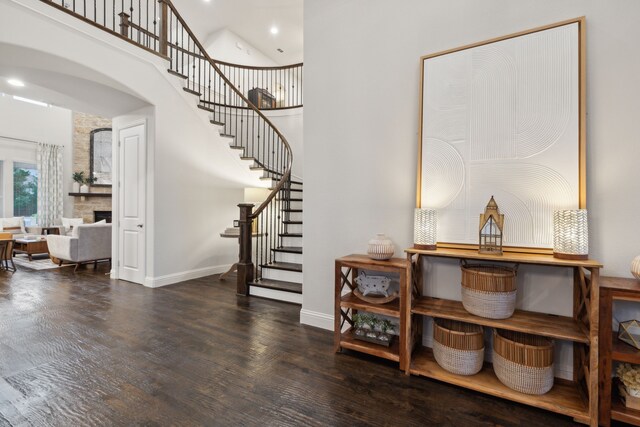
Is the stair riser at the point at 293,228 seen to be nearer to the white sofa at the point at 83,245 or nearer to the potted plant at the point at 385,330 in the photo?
the potted plant at the point at 385,330

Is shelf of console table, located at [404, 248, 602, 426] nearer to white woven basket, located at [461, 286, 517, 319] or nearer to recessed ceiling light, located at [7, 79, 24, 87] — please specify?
white woven basket, located at [461, 286, 517, 319]

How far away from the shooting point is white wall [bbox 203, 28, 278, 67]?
8094 mm

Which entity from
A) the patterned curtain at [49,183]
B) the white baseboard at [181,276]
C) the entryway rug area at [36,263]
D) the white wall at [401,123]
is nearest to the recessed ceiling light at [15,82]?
the white baseboard at [181,276]

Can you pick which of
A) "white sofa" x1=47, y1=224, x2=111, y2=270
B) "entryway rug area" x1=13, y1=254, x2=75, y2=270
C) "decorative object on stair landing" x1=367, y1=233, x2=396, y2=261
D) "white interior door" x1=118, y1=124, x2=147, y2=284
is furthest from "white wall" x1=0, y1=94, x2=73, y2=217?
"decorative object on stair landing" x1=367, y1=233, x2=396, y2=261

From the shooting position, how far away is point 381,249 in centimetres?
222

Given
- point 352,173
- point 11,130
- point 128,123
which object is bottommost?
point 352,173

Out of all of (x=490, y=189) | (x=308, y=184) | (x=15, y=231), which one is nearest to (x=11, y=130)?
(x=15, y=231)

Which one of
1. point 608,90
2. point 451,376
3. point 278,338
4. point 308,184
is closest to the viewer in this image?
point 608,90

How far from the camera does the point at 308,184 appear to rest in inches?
114

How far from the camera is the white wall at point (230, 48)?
8.09 metres

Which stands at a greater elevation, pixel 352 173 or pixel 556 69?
pixel 556 69

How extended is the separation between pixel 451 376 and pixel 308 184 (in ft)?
6.39

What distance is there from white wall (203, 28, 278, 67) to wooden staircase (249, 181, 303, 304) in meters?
6.29

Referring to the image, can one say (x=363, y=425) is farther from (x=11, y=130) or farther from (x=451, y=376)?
(x=11, y=130)
